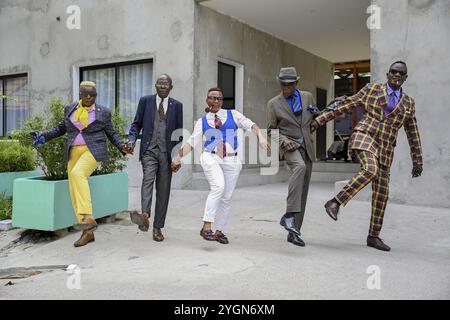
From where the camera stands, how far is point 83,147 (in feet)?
16.3

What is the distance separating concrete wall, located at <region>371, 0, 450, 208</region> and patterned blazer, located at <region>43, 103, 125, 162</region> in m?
4.42

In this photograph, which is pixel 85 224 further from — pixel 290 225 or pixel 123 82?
pixel 123 82

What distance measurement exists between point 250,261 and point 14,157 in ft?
17.3

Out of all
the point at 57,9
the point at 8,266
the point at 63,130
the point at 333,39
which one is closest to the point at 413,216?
the point at 63,130

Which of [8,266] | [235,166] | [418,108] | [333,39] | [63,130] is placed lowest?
[8,266]

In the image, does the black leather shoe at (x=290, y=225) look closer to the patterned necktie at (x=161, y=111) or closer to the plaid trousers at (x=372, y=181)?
the plaid trousers at (x=372, y=181)

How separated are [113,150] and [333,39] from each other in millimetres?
8234

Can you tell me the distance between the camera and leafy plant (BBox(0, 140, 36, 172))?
757 centimetres

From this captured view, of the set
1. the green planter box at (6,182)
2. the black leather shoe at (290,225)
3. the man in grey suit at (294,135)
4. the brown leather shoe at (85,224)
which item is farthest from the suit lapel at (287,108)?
the green planter box at (6,182)

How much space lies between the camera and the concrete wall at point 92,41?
9.45 m

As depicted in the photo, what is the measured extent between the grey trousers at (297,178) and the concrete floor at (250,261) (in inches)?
18.1

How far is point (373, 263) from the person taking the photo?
160 inches

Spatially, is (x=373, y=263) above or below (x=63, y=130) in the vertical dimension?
below
